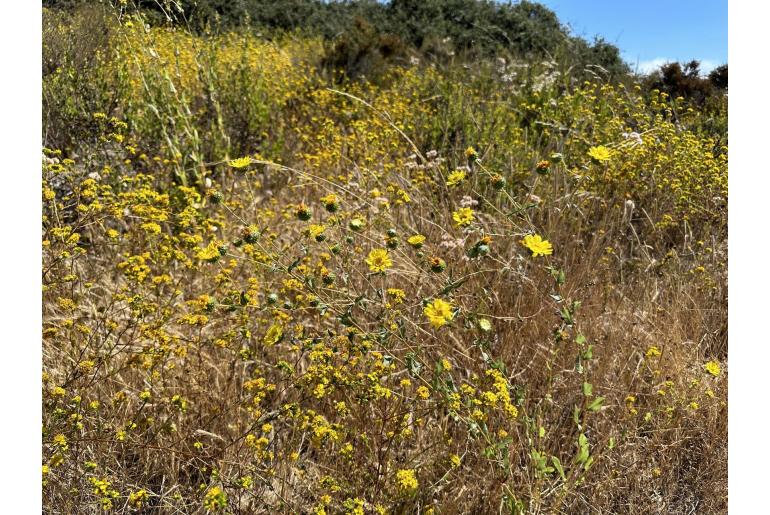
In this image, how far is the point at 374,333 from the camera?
1525mm

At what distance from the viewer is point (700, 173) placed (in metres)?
3.30

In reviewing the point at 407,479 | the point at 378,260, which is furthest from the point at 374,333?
the point at 407,479

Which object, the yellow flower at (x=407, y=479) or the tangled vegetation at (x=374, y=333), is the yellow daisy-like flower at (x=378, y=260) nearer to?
the tangled vegetation at (x=374, y=333)

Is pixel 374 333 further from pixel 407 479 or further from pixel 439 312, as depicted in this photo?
pixel 407 479

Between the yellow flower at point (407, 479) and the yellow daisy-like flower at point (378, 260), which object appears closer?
the yellow flower at point (407, 479)

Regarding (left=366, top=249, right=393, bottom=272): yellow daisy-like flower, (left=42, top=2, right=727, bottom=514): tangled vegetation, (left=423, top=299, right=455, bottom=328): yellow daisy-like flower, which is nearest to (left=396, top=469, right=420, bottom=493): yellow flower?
(left=42, top=2, right=727, bottom=514): tangled vegetation

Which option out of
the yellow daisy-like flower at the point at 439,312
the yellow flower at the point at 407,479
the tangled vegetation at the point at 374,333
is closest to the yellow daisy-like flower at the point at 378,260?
the tangled vegetation at the point at 374,333

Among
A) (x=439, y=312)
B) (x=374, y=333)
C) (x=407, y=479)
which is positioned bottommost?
(x=407, y=479)

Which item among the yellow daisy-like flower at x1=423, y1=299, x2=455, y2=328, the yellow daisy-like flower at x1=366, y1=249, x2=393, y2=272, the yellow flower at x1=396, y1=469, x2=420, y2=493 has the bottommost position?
the yellow flower at x1=396, y1=469, x2=420, y2=493

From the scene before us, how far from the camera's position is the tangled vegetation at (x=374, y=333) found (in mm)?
1547

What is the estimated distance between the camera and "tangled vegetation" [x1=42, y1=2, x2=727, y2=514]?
1.55 m

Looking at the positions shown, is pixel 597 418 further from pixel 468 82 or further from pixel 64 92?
pixel 468 82

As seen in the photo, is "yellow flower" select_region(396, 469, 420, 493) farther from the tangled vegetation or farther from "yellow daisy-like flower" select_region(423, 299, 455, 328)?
"yellow daisy-like flower" select_region(423, 299, 455, 328)

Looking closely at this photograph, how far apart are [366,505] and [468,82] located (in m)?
4.71
